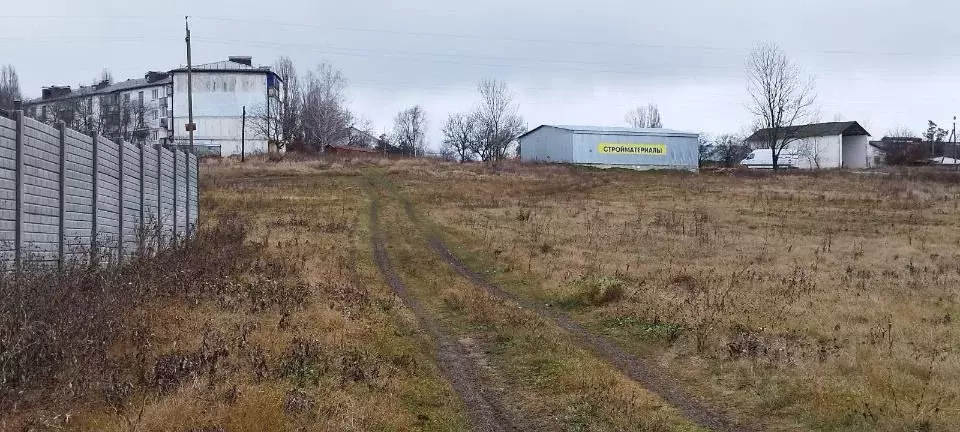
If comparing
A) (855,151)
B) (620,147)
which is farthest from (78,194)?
(855,151)

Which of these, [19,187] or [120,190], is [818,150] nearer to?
[120,190]

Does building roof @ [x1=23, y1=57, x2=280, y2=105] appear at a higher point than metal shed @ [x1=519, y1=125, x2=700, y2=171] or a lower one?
higher

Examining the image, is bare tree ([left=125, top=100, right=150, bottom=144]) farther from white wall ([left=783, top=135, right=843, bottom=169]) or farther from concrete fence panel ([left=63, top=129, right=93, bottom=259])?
concrete fence panel ([left=63, top=129, right=93, bottom=259])

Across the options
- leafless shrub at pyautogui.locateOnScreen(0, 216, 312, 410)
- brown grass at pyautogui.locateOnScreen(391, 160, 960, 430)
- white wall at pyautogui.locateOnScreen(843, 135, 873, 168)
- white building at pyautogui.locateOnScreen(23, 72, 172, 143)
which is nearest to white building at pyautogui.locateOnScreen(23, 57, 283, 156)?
white building at pyautogui.locateOnScreen(23, 72, 172, 143)

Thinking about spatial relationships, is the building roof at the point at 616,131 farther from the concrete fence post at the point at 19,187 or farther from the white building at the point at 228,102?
the concrete fence post at the point at 19,187

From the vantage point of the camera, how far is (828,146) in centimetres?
8275

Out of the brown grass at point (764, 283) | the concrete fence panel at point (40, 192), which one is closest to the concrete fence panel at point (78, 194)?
the concrete fence panel at point (40, 192)

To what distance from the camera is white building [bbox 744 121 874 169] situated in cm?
8169

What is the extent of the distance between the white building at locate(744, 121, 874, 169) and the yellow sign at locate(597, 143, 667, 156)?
2122 cm

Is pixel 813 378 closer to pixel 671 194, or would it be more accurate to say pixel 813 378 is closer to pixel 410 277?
pixel 410 277

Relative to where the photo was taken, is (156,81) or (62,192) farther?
(156,81)

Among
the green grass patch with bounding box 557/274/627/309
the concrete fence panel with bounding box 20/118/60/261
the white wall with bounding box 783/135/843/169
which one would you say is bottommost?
the green grass patch with bounding box 557/274/627/309

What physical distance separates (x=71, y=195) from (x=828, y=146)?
84267 mm

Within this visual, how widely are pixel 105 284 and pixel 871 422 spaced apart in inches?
306
